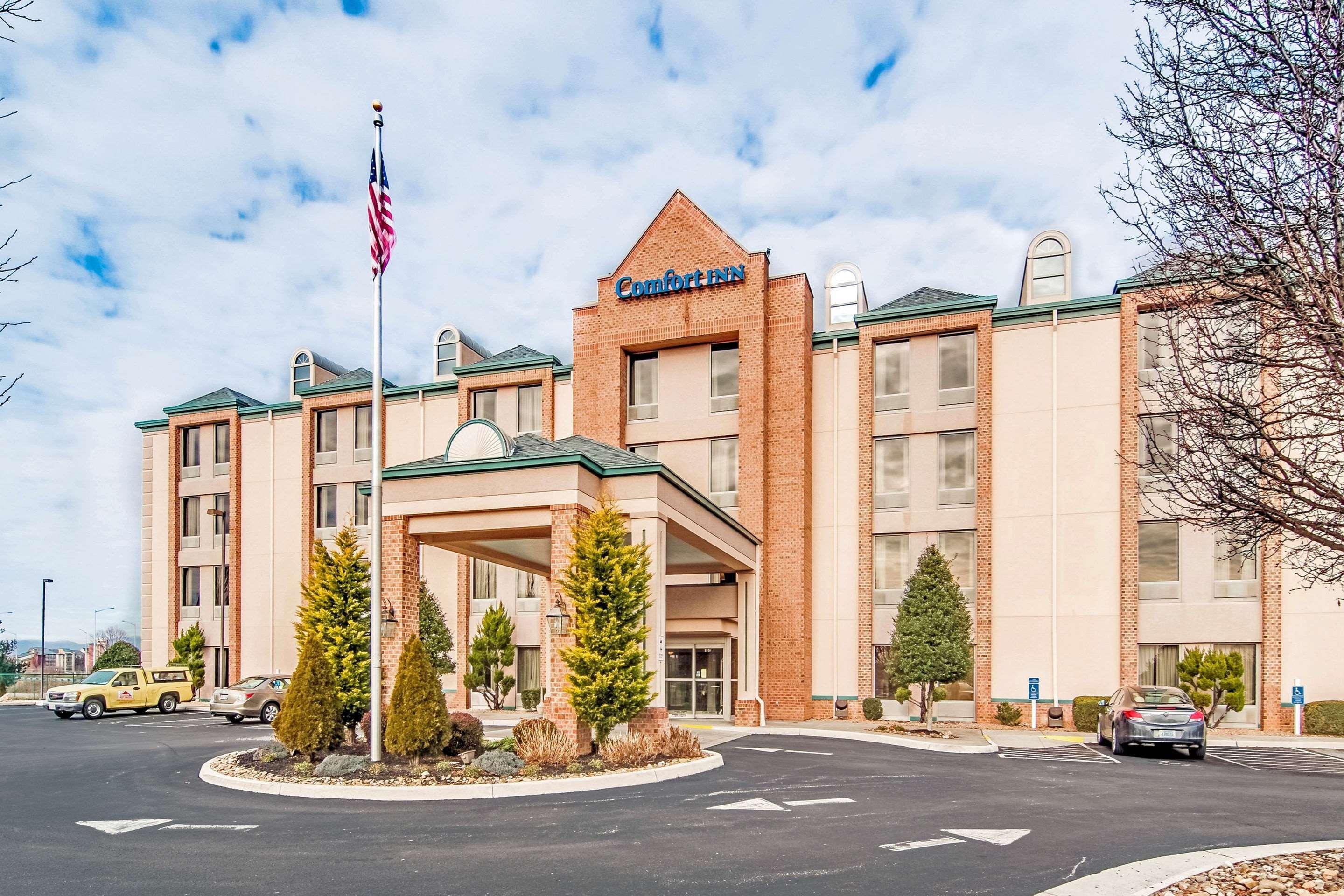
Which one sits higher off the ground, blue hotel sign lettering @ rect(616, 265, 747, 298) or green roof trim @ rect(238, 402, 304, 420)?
blue hotel sign lettering @ rect(616, 265, 747, 298)

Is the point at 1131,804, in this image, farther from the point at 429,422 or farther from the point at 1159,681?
the point at 429,422

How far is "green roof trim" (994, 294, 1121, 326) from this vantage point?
93.9 feet

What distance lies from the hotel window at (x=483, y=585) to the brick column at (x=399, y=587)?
16001 mm

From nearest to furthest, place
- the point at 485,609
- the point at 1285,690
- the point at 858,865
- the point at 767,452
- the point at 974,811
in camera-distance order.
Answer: the point at 858,865 < the point at 974,811 < the point at 1285,690 < the point at 767,452 < the point at 485,609

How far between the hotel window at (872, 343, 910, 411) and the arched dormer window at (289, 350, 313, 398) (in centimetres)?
2376

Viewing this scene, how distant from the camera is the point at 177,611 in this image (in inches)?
1609

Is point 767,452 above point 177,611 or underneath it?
above

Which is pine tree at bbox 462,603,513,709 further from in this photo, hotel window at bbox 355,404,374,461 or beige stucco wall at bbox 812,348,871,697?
beige stucco wall at bbox 812,348,871,697

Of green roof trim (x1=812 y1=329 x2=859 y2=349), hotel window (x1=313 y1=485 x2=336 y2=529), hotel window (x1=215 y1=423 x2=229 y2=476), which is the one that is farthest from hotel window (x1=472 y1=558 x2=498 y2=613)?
green roof trim (x1=812 y1=329 x2=859 y2=349)

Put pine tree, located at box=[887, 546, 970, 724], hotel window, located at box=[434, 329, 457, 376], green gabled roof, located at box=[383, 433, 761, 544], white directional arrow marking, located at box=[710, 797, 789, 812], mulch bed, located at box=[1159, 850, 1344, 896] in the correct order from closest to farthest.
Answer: mulch bed, located at box=[1159, 850, 1344, 896]
white directional arrow marking, located at box=[710, 797, 789, 812]
green gabled roof, located at box=[383, 433, 761, 544]
pine tree, located at box=[887, 546, 970, 724]
hotel window, located at box=[434, 329, 457, 376]

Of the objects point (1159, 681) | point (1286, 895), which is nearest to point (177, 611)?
point (1159, 681)

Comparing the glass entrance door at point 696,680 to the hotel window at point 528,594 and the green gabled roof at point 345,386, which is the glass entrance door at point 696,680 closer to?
the hotel window at point 528,594

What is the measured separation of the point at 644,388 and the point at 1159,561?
16.6 metres

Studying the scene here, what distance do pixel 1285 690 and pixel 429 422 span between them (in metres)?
28.9
